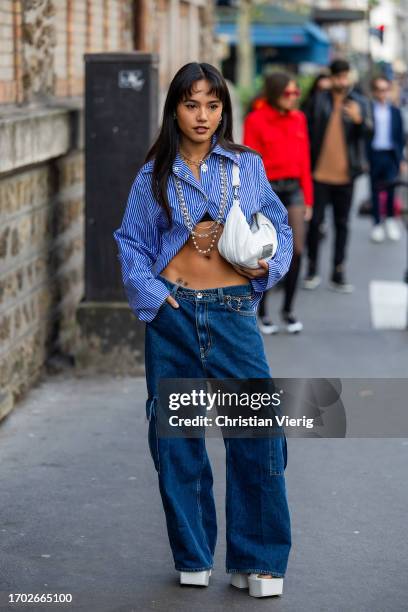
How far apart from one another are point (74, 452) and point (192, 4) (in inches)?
520

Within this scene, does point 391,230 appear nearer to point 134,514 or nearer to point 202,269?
point 134,514

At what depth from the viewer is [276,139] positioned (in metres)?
10.4

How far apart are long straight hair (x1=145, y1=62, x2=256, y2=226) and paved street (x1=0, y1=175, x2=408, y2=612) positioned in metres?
1.30

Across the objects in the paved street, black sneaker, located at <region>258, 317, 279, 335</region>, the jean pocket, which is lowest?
black sneaker, located at <region>258, 317, 279, 335</region>

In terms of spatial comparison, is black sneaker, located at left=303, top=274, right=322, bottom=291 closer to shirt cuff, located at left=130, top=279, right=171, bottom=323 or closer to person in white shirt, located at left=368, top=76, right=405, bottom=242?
person in white shirt, located at left=368, top=76, right=405, bottom=242

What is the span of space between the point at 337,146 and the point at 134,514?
22.8 feet

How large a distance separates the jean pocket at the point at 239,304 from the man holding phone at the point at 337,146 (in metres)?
7.59

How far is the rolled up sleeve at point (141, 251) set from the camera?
4777mm

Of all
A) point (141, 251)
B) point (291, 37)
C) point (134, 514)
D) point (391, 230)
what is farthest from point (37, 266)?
point (291, 37)

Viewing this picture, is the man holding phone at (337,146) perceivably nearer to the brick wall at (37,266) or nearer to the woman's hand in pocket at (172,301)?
the brick wall at (37,266)

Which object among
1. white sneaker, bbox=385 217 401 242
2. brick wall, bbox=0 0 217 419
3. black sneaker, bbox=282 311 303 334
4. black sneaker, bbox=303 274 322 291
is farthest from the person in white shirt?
brick wall, bbox=0 0 217 419

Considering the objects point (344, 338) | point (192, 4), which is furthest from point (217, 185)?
point (192, 4)

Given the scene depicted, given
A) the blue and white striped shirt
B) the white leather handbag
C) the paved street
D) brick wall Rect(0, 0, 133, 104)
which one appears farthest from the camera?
brick wall Rect(0, 0, 133, 104)

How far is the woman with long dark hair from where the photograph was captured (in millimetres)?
4801
